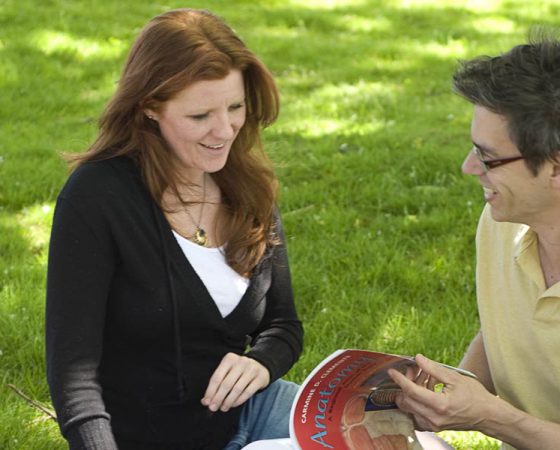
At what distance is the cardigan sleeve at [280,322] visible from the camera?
9.81 ft

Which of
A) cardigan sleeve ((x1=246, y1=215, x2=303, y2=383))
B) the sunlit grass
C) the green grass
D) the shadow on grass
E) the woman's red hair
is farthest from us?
the sunlit grass

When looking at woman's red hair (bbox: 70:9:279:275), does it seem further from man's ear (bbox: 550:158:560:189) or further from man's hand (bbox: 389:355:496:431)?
man's ear (bbox: 550:158:560:189)

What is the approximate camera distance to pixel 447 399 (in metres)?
2.52

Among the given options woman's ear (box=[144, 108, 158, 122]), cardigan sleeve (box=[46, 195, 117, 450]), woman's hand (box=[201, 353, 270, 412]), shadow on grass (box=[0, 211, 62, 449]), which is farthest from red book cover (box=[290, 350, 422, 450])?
shadow on grass (box=[0, 211, 62, 449])

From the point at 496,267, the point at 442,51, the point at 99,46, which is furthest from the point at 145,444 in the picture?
the point at 442,51

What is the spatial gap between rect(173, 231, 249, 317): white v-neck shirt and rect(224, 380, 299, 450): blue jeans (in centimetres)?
33

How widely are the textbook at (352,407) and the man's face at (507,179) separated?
0.45 metres

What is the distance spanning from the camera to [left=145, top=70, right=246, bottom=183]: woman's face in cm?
276

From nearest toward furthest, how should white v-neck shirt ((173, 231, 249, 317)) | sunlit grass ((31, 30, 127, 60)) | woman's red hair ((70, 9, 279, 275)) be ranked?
woman's red hair ((70, 9, 279, 275)), white v-neck shirt ((173, 231, 249, 317)), sunlit grass ((31, 30, 127, 60))

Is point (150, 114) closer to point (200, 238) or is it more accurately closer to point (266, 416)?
point (200, 238)

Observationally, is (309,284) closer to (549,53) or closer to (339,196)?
(339,196)

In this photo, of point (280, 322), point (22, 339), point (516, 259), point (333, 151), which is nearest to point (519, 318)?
point (516, 259)

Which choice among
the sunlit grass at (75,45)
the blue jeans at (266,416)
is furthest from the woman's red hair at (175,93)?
the sunlit grass at (75,45)

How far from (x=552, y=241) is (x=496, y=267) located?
0.20 m
